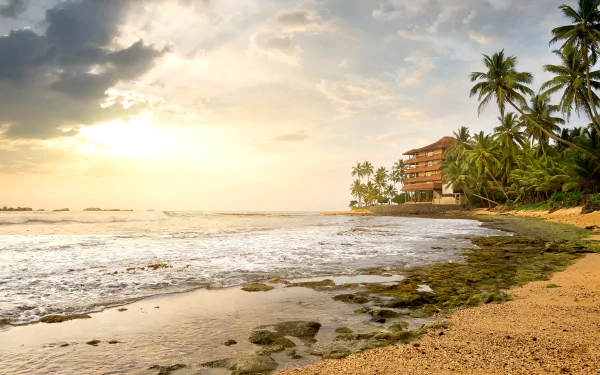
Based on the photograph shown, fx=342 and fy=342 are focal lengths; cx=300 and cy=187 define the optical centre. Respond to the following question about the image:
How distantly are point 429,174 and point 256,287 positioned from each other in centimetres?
8449

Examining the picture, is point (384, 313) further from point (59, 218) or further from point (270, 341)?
point (59, 218)

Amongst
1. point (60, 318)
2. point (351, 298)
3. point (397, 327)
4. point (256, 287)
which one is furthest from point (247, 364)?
point (256, 287)

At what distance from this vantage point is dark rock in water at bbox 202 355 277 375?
3.92m

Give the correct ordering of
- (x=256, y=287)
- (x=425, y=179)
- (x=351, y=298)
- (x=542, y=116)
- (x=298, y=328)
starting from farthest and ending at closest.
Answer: (x=425, y=179)
(x=542, y=116)
(x=256, y=287)
(x=351, y=298)
(x=298, y=328)

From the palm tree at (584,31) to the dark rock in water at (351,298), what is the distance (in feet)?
108

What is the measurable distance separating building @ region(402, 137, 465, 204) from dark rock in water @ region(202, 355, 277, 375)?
77.9m

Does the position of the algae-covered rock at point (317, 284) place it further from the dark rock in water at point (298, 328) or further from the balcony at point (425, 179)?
the balcony at point (425, 179)

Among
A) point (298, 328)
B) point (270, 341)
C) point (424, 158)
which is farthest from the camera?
point (424, 158)

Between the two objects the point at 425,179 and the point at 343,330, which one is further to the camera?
the point at 425,179

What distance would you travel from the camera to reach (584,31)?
1144 inches

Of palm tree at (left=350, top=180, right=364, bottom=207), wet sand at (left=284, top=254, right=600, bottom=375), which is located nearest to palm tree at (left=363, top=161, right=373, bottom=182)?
palm tree at (left=350, top=180, right=364, bottom=207)

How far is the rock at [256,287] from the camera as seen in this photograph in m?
8.13

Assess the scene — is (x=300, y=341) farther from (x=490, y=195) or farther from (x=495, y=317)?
(x=490, y=195)

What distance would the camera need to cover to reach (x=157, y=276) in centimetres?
991
